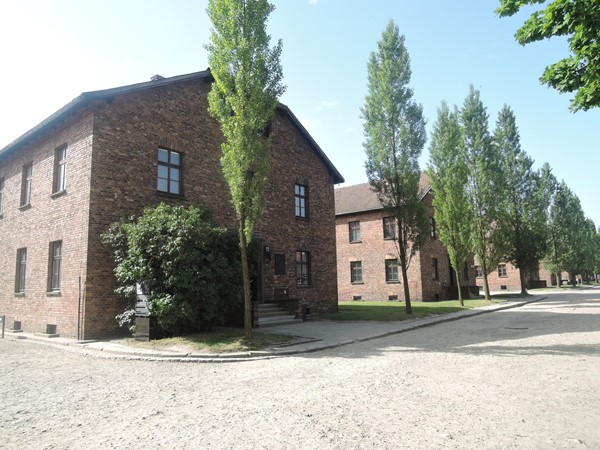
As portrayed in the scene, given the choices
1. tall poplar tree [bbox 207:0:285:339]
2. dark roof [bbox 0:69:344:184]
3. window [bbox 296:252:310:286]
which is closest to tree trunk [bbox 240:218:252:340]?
tall poplar tree [bbox 207:0:285:339]

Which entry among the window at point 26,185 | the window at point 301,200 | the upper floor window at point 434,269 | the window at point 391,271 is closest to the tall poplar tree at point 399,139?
the window at point 301,200

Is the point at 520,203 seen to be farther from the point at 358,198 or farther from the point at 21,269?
the point at 21,269

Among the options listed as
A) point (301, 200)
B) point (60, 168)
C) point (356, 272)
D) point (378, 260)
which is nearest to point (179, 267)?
point (60, 168)

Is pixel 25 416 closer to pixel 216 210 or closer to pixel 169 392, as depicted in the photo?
pixel 169 392

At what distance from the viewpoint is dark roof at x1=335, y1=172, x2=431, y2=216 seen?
30.3 m

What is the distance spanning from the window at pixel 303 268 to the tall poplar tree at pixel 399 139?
4433 millimetres

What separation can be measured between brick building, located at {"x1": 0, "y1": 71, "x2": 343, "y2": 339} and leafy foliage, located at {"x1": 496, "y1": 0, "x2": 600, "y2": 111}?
1103cm

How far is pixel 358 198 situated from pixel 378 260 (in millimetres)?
5891

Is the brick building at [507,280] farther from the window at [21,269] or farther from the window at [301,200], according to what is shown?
the window at [21,269]

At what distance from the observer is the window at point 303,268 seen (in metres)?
19.0

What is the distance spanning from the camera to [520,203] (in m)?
36.1

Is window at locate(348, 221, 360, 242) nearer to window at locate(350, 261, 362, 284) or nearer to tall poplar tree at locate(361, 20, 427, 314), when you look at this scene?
window at locate(350, 261, 362, 284)

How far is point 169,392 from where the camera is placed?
6223 mm

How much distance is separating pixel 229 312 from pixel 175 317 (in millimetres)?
2858
